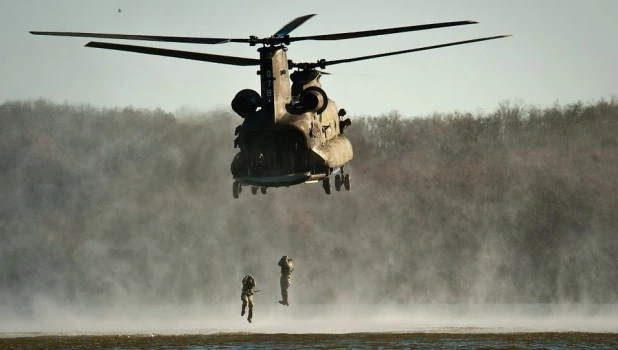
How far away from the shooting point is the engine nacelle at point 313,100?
5222cm

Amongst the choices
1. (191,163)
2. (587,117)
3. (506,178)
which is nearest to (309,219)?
(191,163)

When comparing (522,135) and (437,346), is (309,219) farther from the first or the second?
(437,346)

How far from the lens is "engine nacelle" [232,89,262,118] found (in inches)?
2025

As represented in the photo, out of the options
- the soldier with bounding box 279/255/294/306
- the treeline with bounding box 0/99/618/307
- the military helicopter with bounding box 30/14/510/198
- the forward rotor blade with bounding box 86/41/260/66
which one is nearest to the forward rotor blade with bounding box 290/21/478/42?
the military helicopter with bounding box 30/14/510/198

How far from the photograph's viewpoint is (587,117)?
11600 centimetres

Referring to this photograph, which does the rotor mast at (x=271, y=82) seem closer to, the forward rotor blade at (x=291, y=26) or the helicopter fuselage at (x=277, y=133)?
the helicopter fuselage at (x=277, y=133)

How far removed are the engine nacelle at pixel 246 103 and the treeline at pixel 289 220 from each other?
5365cm

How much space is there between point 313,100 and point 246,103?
282cm

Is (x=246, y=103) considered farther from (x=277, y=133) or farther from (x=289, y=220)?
(x=289, y=220)

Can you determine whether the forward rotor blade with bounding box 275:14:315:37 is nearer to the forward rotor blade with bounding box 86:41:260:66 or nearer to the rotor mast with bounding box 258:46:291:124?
the rotor mast with bounding box 258:46:291:124

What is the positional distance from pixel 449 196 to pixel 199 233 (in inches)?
878

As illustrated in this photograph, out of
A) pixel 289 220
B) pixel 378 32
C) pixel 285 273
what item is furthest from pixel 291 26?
pixel 289 220

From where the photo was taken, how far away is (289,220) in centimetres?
10825

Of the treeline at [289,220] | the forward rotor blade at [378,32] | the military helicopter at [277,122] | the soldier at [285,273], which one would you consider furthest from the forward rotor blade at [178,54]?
the treeline at [289,220]
